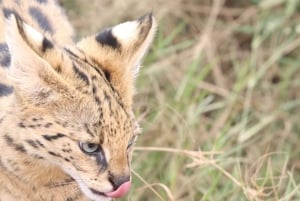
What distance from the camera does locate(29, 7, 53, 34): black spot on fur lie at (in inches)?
163

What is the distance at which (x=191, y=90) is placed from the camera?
219 inches

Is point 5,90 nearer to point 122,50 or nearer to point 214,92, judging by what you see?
point 122,50

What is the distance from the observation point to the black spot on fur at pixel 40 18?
4.13 meters

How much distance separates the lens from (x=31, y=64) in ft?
11.3

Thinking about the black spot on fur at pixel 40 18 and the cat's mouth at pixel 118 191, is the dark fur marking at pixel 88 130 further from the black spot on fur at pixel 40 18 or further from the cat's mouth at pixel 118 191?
the black spot on fur at pixel 40 18

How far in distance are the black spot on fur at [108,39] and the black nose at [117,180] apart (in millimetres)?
478

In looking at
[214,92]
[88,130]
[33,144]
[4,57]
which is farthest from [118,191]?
[214,92]

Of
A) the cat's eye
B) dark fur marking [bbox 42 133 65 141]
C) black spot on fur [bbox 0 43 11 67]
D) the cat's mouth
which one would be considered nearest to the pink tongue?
the cat's mouth

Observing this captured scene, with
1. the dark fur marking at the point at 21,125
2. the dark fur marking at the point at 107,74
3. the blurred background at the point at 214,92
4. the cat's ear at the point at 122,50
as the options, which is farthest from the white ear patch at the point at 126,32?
the blurred background at the point at 214,92

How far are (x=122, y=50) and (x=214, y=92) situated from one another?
2.26 m

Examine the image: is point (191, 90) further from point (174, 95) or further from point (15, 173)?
point (15, 173)

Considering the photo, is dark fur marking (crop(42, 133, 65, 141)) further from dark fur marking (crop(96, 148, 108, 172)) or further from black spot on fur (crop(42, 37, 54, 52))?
black spot on fur (crop(42, 37, 54, 52))

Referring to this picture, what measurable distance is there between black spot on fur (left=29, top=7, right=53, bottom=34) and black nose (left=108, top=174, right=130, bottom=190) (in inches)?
34.1

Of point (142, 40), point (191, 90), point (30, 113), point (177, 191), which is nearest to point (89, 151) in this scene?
point (30, 113)
